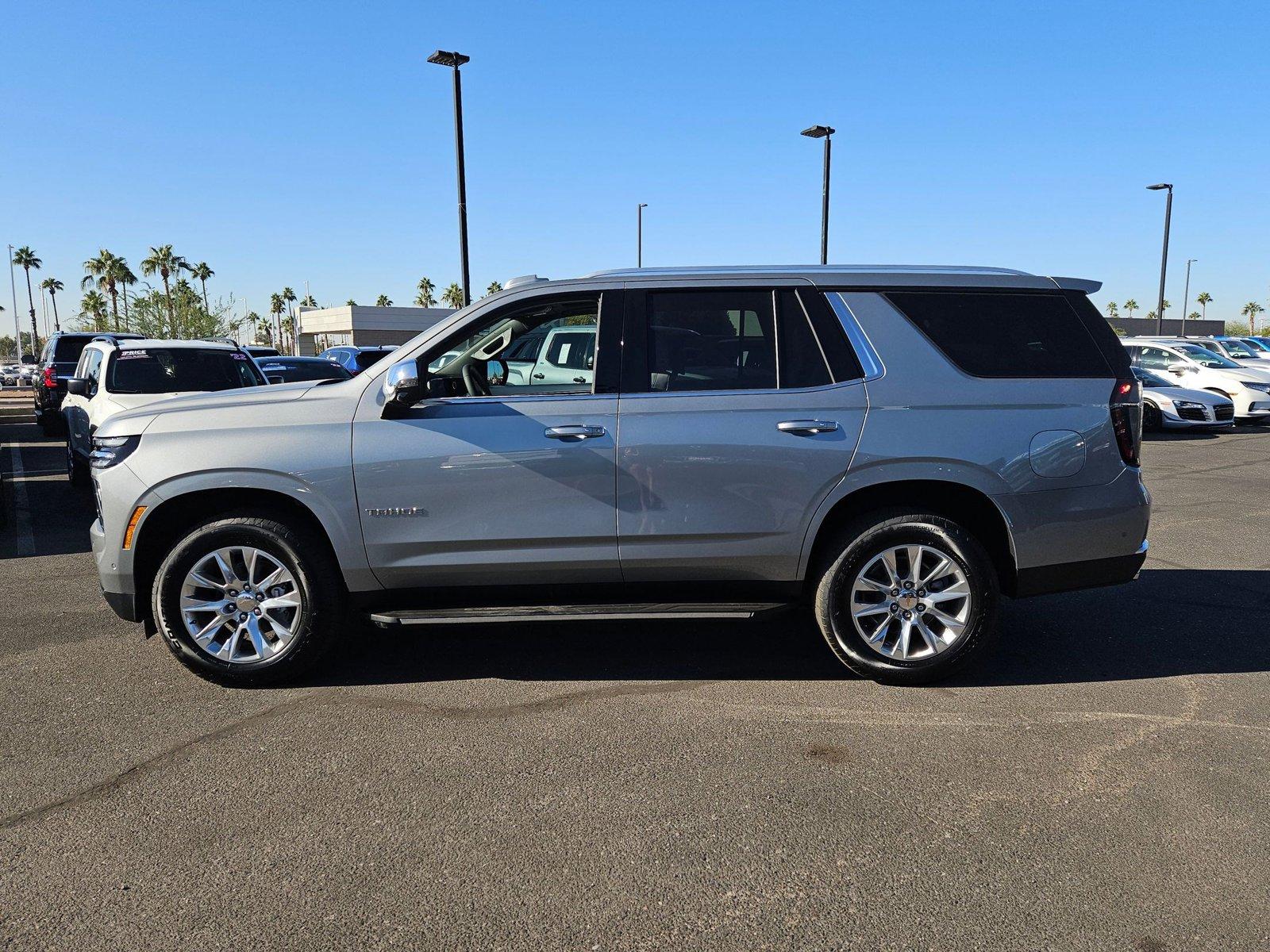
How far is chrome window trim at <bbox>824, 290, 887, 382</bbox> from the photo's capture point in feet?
14.8

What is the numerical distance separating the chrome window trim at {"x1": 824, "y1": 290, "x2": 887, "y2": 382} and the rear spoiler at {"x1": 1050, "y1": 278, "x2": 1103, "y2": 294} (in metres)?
0.98

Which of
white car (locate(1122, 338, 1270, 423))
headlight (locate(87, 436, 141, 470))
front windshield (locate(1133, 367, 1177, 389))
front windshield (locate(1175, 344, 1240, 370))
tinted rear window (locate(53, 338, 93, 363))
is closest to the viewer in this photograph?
headlight (locate(87, 436, 141, 470))

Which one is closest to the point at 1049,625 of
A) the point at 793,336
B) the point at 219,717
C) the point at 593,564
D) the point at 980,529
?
the point at 980,529

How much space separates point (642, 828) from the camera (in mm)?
3209

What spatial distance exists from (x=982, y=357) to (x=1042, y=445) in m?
0.49

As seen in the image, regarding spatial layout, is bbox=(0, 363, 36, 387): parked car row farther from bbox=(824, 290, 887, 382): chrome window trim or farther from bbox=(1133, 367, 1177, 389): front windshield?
bbox=(824, 290, 887, 382): chrome window trim

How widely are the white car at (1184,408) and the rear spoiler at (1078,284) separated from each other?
14.4 meters

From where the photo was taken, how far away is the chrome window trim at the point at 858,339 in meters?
4.50

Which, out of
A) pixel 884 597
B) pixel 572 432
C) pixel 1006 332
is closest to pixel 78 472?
pixel 572 432

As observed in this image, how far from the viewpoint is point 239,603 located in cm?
448

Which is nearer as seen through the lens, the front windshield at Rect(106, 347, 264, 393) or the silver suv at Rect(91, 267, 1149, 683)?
the silver suv at Rect(91, 267, 1149, 683)

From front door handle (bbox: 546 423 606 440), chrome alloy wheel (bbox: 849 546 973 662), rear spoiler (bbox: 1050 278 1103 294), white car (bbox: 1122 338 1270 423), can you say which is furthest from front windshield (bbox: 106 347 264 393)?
white car (bbox: 1122 338 1270 423)

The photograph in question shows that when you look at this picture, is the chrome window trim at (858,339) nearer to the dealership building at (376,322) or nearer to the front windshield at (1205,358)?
the front windshield at (1205,358)

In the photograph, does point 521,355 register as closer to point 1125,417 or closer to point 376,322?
point 1125,417
